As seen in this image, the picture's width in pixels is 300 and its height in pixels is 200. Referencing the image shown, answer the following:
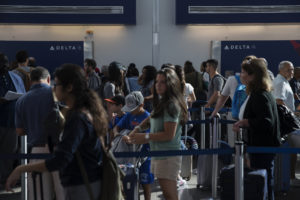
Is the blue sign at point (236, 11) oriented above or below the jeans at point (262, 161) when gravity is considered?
above

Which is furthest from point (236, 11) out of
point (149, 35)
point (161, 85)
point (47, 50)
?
point (161, 85)

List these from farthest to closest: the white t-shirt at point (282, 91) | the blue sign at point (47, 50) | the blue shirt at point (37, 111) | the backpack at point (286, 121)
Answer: the blue sign at point (47, 50), the white t-shirt at point (282, 91), the backpack at point (286, 121), the blue shirt at point (37, 111)

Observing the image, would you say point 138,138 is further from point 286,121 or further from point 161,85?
point 286,121

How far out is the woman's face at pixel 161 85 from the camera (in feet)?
12.7

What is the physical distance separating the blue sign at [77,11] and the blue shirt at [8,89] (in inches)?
298

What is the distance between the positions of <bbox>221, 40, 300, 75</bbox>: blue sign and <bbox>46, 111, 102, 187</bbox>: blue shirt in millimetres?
10587

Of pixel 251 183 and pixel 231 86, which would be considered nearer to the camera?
pixel 251 183

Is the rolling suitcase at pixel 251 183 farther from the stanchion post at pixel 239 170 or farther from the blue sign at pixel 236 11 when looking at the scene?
the blue sign at pixel 236 11

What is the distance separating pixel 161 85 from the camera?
3.89 metres

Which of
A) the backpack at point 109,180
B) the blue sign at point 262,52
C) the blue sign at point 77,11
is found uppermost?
the blue sign at point 77,11

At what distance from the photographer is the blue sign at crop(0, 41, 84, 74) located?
41.1ft

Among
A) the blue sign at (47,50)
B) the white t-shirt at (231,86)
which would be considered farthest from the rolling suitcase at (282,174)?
the blue sign at (47,50)

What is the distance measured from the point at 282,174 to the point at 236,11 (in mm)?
8558

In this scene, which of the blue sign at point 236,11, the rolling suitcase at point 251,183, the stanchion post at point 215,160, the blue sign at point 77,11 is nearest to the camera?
the rolling suitcase at point 251,183
